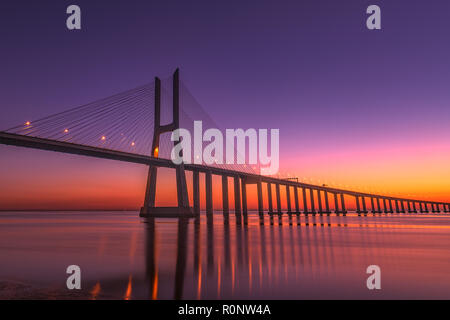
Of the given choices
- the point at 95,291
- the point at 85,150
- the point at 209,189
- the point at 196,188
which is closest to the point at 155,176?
the point at 196,188

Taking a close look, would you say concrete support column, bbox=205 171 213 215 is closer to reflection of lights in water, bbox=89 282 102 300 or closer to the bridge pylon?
the bridge pylon

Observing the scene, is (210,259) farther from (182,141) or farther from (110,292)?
(182,141)

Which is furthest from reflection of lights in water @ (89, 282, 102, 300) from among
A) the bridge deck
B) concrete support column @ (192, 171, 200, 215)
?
concrete support column @ (192, 171, 200, 215)

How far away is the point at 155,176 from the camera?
55000 mm

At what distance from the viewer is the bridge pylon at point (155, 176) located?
169 ft

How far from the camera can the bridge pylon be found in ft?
169

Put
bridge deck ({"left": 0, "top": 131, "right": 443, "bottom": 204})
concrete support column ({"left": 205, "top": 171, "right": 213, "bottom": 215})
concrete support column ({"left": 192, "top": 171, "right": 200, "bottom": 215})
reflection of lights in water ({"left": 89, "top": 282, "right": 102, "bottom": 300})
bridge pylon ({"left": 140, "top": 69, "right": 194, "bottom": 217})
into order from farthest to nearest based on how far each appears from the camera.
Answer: concrete support column ({"left": 205, "top": 171, "right": 213, "bottom": 215}) < concrete support column ({"left": 192, "top": 171, "right": 200, "bottom": 215}) < bridge pylon ({"left": 140, "top": 69, "right": 194, "bottom": 217}) < bridge deck ({"left": 0, "top": 131, "right": 443, "bottom": 204}) < reflection of lights in water ({"left": 89, "top": 282, "right": 102, "bottom": 300})

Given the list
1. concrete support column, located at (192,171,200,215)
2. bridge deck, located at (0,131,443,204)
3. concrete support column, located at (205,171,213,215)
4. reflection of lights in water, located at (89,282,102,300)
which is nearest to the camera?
reflection of lights in water, located at (89,282,102,300)

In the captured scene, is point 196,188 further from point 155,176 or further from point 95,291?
point 95,291

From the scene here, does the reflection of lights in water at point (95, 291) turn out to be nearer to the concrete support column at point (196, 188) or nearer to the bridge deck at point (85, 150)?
the bridge deck at point (85, 150)

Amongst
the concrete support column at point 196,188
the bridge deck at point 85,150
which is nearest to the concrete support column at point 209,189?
the bridge deck at point 85,150
